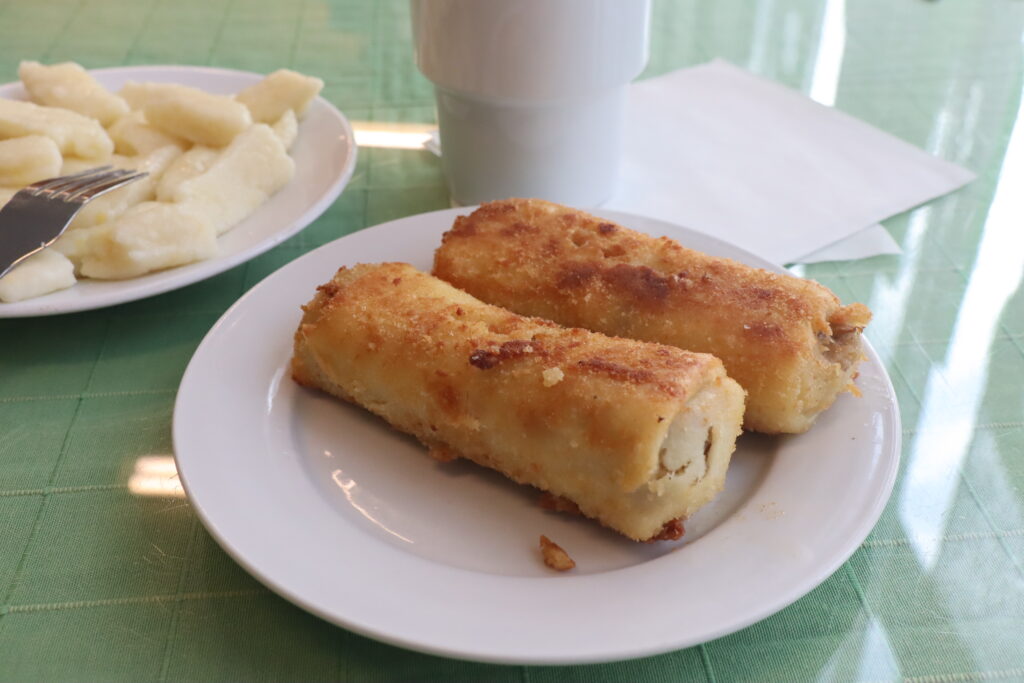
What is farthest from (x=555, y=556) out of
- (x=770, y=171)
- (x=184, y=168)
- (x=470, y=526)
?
(x=770, y=171)

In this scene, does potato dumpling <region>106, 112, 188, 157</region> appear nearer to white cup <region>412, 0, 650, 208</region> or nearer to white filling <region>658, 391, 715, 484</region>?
white cup <region>412, 0, 650, 208</region>

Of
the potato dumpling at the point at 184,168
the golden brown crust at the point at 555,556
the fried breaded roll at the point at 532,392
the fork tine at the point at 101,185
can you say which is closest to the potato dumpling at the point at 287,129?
the potato dumpling at the point at 184,168

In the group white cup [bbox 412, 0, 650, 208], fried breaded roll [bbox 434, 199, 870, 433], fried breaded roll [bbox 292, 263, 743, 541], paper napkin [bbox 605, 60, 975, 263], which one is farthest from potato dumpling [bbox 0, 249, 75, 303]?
paper napkin [bbox 605, 60, 975, 263]

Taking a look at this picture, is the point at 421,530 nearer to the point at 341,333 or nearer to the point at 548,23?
the point at 341,333

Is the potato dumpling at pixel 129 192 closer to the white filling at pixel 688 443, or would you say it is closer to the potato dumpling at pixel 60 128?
the potato dumpling at pixel 60 128

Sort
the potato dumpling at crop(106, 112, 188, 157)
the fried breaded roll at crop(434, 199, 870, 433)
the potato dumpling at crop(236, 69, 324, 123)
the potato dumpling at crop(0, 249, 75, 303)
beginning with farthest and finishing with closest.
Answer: the potato dumpling at crop(236, 69, 324, 123) < the potato dumpling at crop(106, 112, 188, 157) < the potato dumpling at crop(0, 249, 75, 303) < the fried breaded roll at crop(434, 199, 870, 433)

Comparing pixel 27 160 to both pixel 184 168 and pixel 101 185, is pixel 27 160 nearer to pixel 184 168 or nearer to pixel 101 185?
pixel 101 185
